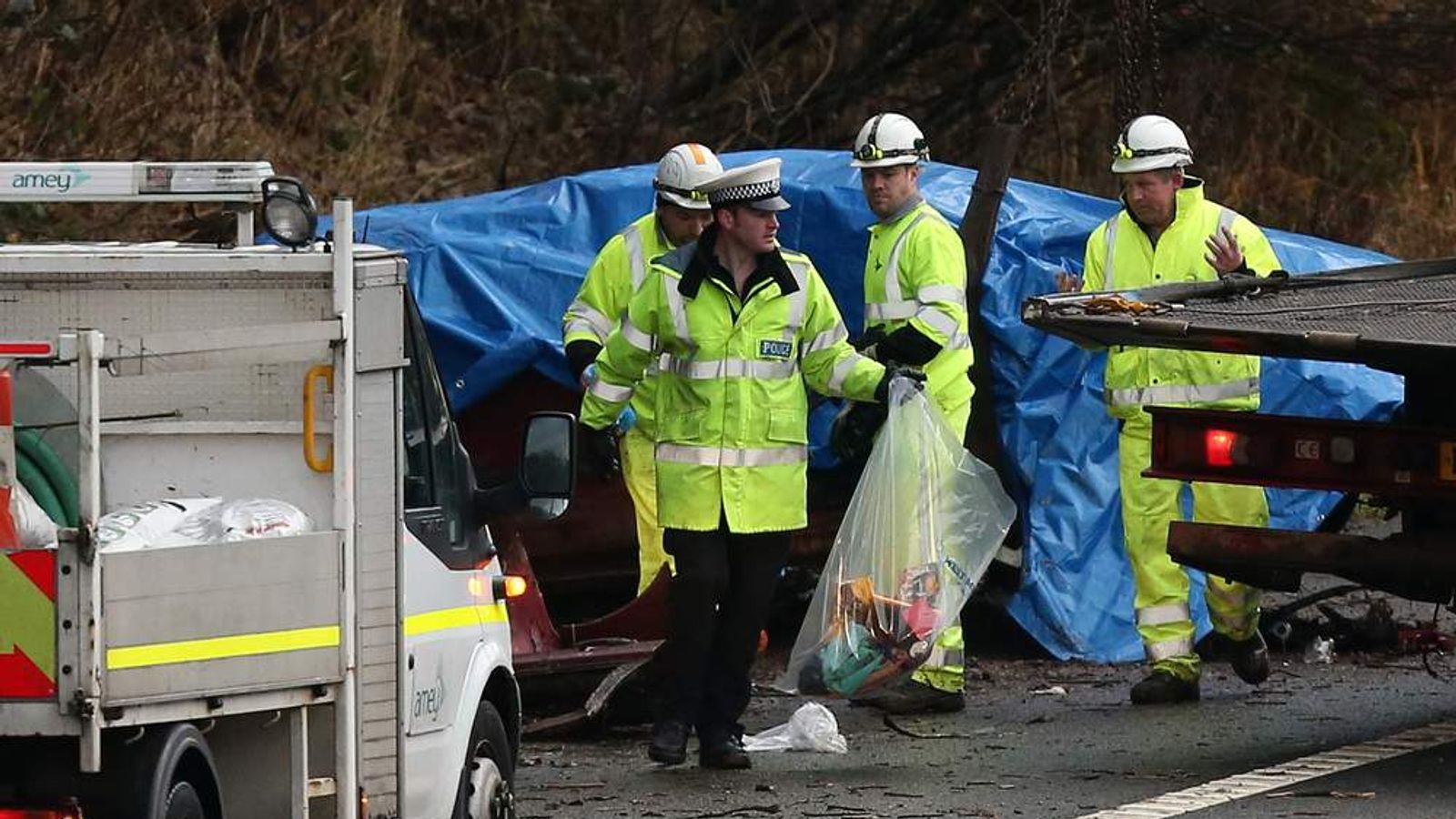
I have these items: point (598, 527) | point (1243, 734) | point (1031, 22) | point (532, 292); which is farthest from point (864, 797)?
point (1031, 22)

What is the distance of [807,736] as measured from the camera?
8422mm

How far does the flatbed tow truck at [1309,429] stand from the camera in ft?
24.3

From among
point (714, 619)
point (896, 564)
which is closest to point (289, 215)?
point (714, 619)

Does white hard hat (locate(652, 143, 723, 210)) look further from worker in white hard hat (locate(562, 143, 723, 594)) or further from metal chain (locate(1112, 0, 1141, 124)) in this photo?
metal chain (locate(1112, 0, 1141, 124))

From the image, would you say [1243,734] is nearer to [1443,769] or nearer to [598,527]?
[1443,769]

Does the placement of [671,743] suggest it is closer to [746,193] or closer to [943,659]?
[943,659]

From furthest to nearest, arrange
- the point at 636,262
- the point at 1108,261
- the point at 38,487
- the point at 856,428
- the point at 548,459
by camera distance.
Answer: the point at 1108,261 → the point at 636,262 → the point at 856,428 → the point at 548,459 → the point at 38,487

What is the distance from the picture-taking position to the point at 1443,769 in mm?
7793

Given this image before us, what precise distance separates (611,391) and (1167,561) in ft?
7.11

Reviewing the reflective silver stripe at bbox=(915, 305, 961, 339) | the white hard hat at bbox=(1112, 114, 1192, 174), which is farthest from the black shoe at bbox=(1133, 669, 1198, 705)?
the white hard hat at bbox=(1112, 114, 1192, 174)

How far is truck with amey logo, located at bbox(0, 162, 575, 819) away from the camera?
184 inches

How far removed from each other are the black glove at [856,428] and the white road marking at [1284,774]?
1.66 m

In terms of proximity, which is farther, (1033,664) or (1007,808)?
(1033,664)

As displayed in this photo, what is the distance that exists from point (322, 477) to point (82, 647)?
0.99 m
